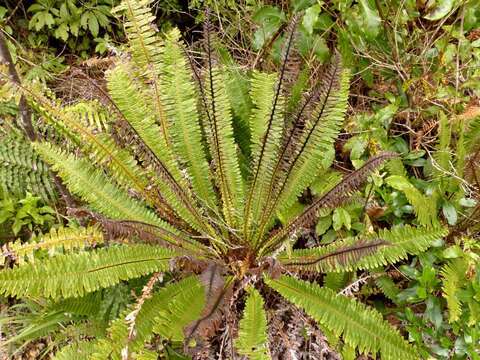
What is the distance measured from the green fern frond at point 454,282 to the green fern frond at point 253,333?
678mm

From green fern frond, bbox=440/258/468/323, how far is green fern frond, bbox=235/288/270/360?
26.7 inches

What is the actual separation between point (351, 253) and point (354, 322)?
0.98ft

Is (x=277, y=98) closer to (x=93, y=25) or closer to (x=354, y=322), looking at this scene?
(x=354, y=322)

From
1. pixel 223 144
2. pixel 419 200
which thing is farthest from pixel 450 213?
pixel 223 144

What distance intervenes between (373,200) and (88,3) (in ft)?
7.92

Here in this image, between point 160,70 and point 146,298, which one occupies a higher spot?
point 160,70

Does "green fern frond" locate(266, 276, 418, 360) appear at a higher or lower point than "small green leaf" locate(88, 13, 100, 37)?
lower

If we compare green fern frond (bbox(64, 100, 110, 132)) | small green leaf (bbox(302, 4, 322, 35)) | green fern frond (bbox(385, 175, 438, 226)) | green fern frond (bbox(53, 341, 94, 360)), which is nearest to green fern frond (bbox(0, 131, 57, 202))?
green fern frond (bbox(64, 100, 110, 132))

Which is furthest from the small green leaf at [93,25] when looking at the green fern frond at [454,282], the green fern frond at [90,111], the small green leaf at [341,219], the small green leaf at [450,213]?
the green fern frond at [454,282]

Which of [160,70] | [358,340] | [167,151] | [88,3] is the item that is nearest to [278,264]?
[358,340]

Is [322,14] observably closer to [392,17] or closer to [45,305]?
[392,17]

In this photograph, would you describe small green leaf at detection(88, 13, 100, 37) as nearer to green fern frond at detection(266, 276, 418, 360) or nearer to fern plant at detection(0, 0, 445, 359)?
fern plant at detection(0, 0, 445, 359)

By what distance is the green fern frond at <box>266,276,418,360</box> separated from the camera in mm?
1724

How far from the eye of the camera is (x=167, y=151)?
6.93 feet
